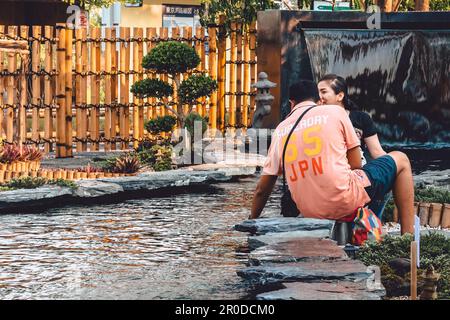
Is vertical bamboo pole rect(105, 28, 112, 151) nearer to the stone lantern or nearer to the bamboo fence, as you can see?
the bamboo fence

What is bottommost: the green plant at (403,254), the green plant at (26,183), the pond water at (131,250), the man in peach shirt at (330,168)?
the pond water at (131,250)

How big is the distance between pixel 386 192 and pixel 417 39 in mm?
10467

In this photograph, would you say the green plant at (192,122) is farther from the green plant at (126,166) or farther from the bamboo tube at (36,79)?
the bamboo tube at (36,79)

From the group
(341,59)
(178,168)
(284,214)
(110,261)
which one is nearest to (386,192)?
(284,214)

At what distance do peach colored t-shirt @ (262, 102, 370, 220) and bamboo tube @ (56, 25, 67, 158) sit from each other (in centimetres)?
1109

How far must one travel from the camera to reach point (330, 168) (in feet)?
28.1

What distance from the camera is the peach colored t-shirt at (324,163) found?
8562 mm

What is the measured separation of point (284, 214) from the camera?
10.1 meters

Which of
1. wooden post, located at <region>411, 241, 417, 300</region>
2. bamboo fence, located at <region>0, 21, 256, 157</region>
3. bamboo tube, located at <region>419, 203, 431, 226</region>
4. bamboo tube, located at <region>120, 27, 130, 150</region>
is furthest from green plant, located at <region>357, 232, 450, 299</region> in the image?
bamboo tube, located at <region>120, 27, 130, 150</region>

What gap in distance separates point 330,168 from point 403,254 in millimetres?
851

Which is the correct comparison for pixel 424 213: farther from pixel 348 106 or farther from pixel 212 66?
pixel 212 66

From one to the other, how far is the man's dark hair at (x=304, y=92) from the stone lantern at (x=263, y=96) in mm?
8718

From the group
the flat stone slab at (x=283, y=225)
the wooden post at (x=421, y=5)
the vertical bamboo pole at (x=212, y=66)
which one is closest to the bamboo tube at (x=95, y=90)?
the vertical bamboo pole at (x=212, y=66)

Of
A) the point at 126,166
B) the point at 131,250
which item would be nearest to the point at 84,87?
the point at 126,166
